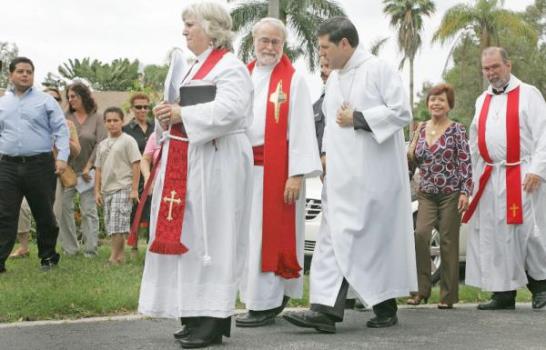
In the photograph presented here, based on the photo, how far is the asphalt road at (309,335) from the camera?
5797 mm

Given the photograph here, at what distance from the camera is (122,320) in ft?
22.3

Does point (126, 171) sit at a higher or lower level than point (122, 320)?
higher

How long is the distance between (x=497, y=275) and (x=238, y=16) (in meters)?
34.0

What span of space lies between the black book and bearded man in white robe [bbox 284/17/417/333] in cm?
123

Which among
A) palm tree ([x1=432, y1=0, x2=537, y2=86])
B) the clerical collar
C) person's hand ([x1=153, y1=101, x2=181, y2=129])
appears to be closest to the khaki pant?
the clerical collar

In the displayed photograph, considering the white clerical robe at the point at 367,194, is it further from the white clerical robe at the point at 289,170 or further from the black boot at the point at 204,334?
the black boot at the point at 204,334

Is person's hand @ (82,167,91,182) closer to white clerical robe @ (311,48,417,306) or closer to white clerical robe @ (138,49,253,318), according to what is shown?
white clerical robe @ (311,48,417,306)

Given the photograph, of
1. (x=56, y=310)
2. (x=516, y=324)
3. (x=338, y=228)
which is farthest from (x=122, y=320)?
(x=516, y=324)

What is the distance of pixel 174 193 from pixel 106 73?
76.2 meters

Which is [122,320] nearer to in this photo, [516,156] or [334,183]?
[334,183]

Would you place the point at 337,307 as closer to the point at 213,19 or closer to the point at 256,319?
the point at 256,319

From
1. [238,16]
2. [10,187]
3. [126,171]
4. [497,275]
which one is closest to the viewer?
[497,275]

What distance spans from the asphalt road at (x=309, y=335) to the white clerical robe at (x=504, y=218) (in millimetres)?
959

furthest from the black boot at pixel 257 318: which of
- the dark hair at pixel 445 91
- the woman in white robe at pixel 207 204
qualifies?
the dark hair at pixel 445 91
